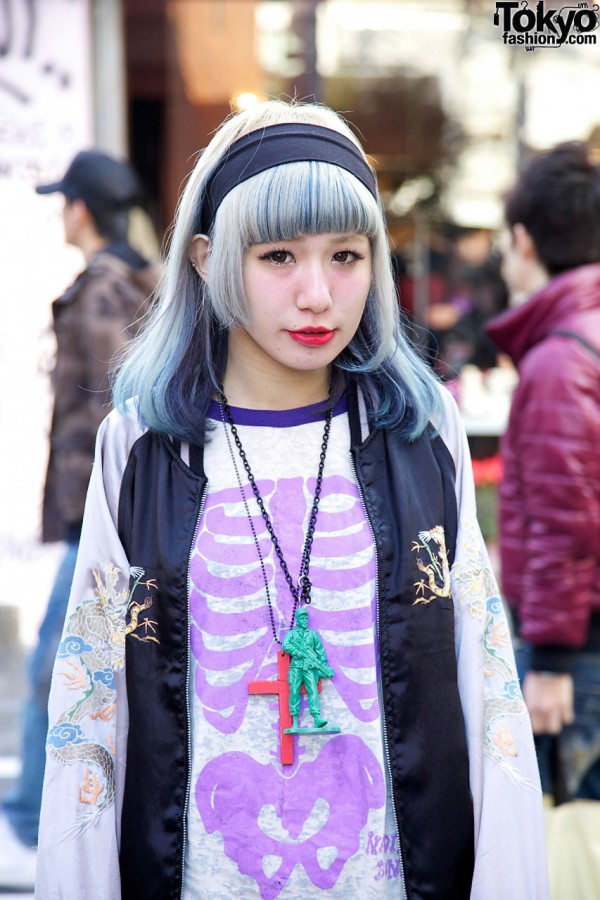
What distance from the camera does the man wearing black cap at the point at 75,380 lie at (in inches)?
144

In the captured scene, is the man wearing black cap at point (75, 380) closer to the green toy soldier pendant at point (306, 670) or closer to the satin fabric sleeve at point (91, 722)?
the satin fabric sleeve at point (91, 722)

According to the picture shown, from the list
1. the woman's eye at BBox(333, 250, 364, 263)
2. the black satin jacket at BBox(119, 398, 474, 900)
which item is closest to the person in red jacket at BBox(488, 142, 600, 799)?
the black satin jacket at BBox(119, 398, 474, 900)

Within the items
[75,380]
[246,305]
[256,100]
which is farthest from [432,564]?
[256,100]

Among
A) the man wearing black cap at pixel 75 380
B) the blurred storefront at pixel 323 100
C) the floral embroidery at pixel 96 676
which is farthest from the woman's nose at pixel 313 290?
the blurred storefront at pixel 323 100

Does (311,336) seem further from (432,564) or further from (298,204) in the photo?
(432,564)

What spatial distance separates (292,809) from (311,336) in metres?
0.74

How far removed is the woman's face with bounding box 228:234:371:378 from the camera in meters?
1.73

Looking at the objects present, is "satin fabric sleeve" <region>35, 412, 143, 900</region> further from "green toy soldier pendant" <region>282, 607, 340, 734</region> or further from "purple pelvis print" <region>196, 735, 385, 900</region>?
"green toy soldier pendant" <region>282, 607, 340, 734</region>

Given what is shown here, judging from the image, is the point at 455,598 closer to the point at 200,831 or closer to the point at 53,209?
the point at 200,831

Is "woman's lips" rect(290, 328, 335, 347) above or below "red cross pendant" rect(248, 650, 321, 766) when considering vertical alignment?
above

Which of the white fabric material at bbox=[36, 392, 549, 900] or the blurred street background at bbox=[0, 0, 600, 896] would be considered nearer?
the white fabric material at bbox=[36, 392, 549, 900]

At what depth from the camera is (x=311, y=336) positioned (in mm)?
1765

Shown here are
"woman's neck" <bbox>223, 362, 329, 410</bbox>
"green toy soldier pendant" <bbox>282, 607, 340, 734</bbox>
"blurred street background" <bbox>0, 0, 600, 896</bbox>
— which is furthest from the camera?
"blurred street background" <bbox>0, 0, 600, 896</bbox>

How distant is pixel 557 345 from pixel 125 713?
5.11 ft
